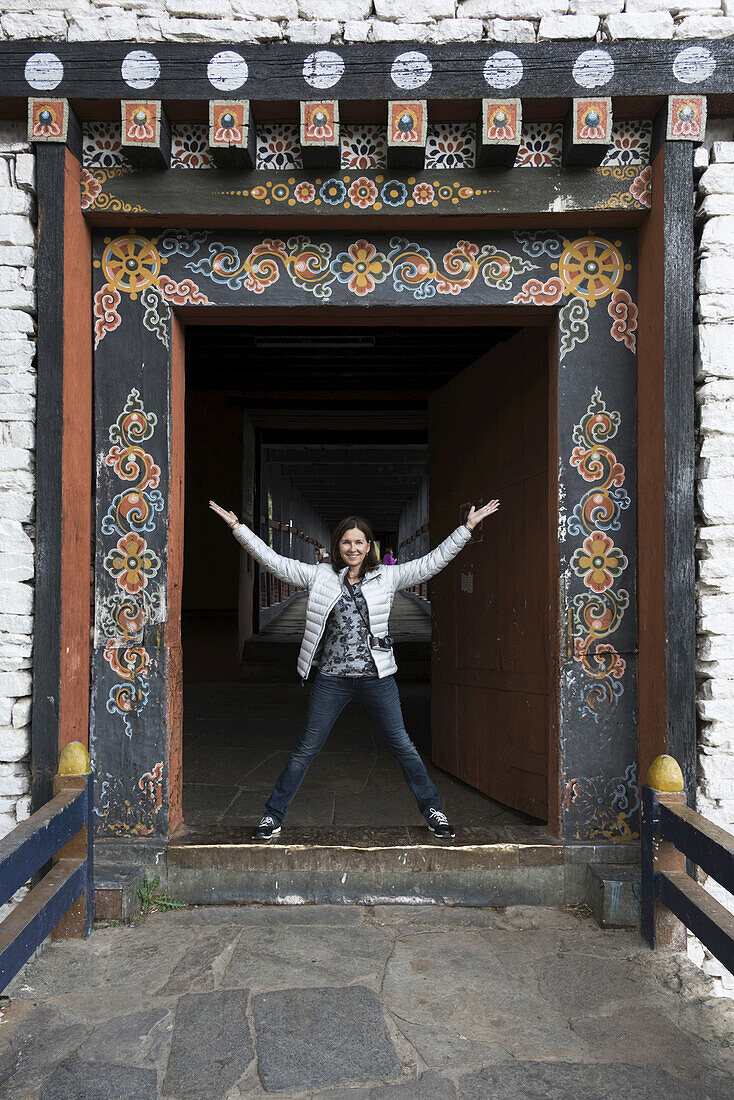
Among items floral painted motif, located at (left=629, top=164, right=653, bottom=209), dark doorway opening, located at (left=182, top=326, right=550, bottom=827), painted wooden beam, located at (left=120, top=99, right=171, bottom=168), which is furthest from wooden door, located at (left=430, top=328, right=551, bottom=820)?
painted wooden beam, located at (left=120, top=99, right=171, bottom=168)

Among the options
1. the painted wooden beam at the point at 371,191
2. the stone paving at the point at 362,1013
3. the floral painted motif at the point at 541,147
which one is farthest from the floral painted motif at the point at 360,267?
the stone paving at the point at 362,1013

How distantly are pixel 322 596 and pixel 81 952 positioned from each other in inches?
74.0

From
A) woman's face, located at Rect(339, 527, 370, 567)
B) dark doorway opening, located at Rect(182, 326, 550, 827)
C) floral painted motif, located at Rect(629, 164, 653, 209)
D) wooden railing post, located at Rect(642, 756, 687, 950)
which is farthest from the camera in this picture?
dark doorway opening, located at Rect(182, 326, 550, 827)

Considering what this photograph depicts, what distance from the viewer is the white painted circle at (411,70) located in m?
3.45

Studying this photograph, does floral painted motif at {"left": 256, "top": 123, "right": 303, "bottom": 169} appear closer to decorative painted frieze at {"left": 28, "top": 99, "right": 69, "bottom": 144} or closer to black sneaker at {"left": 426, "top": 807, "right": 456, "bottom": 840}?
decorative painted frieze at {"left": 28, "top": 99, "right": 69, "bottom": 144}

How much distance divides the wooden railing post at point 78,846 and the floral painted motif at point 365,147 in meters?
3.06

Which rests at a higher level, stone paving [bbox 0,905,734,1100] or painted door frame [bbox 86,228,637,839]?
painted door frame [bbox 86,228,637,839]

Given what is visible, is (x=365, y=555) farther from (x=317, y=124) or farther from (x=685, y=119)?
(x=685, y=119)

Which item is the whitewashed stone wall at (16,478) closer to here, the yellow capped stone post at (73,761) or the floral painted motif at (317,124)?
the yellow capped stone post at (73,761)

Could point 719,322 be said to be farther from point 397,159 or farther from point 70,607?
point 70,607

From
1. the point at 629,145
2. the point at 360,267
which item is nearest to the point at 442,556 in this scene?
the point at 360,267

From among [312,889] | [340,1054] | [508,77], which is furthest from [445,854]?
[508,77]

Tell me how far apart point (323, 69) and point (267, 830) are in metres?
3.66

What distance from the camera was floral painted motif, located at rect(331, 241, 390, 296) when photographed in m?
3.79
